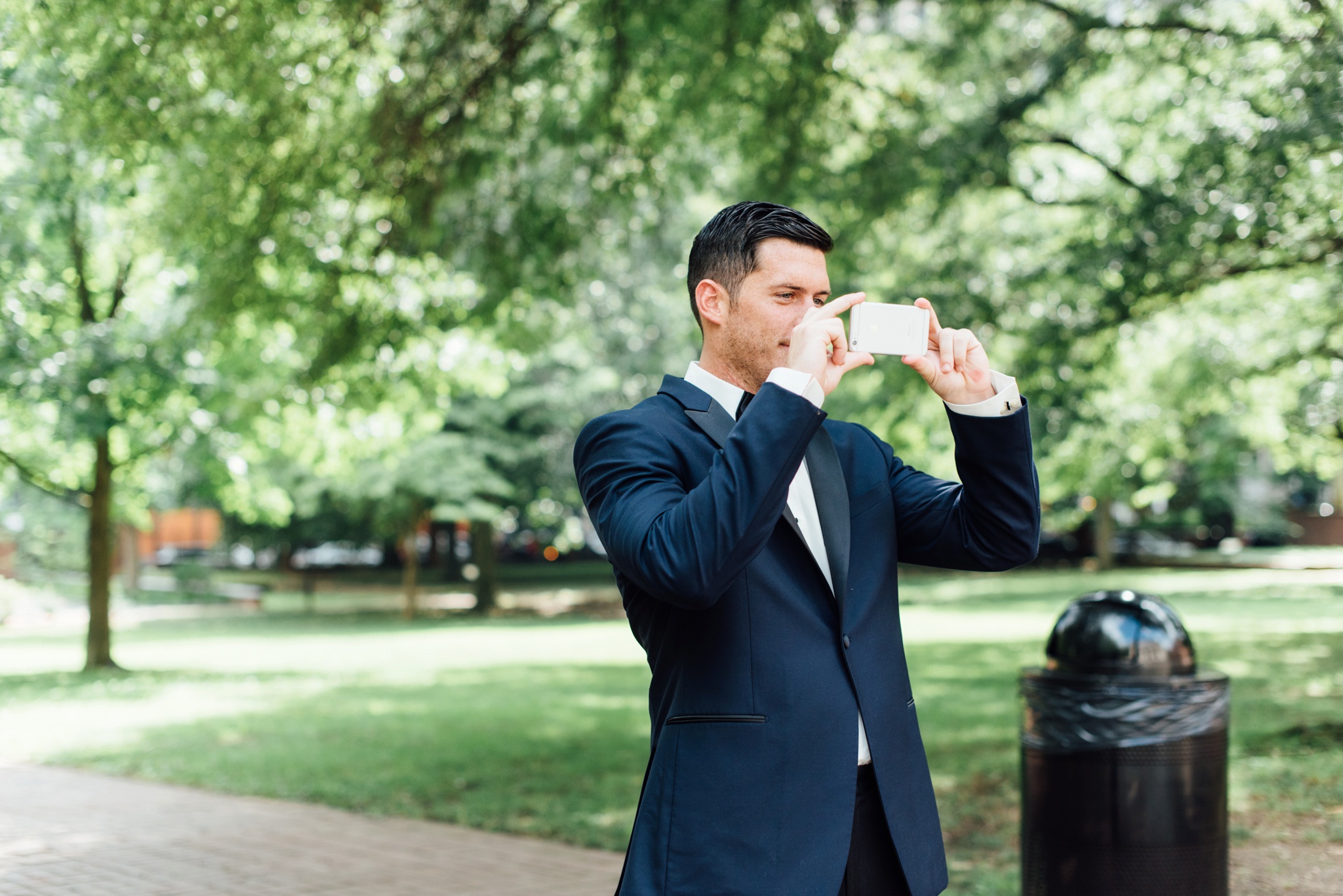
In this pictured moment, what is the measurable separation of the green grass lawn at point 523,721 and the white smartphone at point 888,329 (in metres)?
4.26

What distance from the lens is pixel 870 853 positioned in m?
2.09

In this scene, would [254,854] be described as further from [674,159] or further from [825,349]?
[674,159]

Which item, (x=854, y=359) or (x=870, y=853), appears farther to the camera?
(x=870, y=853)

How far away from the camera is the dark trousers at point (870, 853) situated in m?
2.08

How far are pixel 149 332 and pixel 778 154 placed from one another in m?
8.44

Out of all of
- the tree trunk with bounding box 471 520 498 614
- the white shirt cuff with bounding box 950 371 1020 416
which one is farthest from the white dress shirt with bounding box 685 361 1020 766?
the tree trunk with bounding box 471 520 498 614

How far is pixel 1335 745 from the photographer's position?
8.41 m

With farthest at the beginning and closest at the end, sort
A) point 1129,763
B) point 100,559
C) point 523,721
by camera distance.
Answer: point 100,559, point 523,721, point 1129,763

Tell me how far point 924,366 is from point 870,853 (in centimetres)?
87

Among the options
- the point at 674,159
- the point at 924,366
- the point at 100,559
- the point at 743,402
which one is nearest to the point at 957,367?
the point at 924,366

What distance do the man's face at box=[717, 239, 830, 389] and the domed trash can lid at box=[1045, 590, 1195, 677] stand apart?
301cm

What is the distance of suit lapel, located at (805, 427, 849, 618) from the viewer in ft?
6.81

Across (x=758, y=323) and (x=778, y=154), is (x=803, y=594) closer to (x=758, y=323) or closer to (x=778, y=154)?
(x=758, y=323)

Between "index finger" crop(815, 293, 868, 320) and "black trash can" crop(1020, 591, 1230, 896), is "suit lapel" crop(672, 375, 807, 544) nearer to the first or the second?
"index finger" crop(815, 293, 868, 320)
